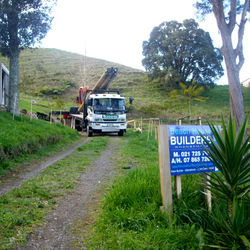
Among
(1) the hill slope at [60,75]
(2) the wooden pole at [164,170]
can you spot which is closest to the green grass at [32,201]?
(2) the wooden pole at [164,170]

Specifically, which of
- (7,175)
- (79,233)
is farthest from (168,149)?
(7,175)

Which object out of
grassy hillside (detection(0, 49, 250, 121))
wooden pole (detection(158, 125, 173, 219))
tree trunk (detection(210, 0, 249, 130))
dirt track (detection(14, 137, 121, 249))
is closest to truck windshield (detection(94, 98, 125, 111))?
tree trunk (detection(210, 0, 249, 130))

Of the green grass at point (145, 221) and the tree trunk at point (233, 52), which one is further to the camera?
the tree trunk at point (233, 52)

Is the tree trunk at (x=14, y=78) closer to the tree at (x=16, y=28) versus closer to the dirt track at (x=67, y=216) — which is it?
the tree at (x=16, y=28)

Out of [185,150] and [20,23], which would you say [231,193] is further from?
[20,23]

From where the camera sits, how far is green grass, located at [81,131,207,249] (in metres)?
3.09

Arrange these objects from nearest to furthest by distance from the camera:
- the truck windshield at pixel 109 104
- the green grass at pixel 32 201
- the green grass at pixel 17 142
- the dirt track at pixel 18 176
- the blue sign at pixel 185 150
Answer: the green grass at pixel 32 201 < the blue sign at pixel 185 150 < the dirt track at pixel 18 176 < the green grass at pixel 17 142 < the truck windshield at pixel 109 104

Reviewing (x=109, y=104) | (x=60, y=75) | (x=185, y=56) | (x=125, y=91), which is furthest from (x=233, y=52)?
(x=60, y=75)

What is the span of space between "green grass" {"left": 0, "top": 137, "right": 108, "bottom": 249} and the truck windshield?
9.59 meters

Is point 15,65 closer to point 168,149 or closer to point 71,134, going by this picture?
point 71,134

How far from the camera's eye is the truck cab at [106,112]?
A: 17.0 metres

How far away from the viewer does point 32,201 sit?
177 inches

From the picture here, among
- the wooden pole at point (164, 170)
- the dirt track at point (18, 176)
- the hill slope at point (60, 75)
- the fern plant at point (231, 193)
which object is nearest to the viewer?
the fern plant at point (231, 193)

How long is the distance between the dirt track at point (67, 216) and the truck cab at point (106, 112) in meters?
10.4
